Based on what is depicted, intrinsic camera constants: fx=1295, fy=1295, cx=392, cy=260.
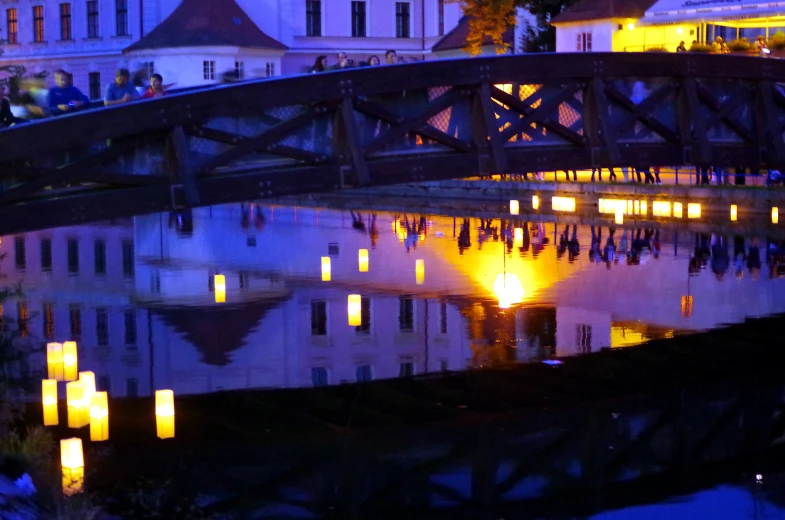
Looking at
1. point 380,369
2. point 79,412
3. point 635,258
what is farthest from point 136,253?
point 79,412

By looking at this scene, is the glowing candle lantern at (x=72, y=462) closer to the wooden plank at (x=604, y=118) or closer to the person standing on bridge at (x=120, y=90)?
the person standing on bridge at (x=120, y=90)

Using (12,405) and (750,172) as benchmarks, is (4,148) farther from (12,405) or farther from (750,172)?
(750,172)

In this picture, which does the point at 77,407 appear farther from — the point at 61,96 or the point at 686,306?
the point at 686,306

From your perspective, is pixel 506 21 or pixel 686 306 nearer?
pixel 686 306

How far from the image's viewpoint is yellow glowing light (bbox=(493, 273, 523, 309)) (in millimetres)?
19606

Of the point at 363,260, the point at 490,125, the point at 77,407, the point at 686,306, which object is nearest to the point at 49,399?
the point at 77,407

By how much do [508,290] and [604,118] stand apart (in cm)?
502

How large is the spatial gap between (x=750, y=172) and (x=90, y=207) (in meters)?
26.8

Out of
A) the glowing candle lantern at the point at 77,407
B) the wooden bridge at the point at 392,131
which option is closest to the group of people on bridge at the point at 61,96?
the wooden bridge at the point at 392,131

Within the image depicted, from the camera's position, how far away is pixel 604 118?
16.4 meters

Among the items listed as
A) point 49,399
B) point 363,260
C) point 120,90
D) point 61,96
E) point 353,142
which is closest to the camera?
point 49,399

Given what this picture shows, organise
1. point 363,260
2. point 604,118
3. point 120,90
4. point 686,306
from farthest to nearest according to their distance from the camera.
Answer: point 363,260 < point 686,306 < point 120,90 < point 604,118

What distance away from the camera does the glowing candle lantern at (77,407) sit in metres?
12.5

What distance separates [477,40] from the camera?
57312 millimetres
